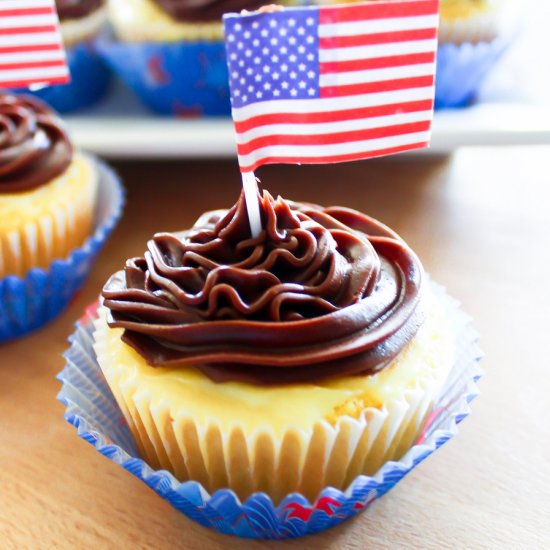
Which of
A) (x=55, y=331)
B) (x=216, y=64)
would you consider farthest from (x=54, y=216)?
(x=216, y=64)

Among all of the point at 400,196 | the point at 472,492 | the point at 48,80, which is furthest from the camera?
the point at 400,196

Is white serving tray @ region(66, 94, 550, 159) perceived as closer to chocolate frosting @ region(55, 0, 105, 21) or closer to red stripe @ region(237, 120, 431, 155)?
chocolate frosting @ region(55, 0, 105, 21)

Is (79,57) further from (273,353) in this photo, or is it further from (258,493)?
(258,493)

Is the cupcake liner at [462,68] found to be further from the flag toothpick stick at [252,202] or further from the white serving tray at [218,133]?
the flag toothpick stick at [252,202]

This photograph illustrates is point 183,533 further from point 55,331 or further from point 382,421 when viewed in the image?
point 55,331

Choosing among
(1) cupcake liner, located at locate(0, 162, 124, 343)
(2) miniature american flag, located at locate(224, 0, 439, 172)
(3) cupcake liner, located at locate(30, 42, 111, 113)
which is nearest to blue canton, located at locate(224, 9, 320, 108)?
(2) miniature american flag, located at locate(224, 0, 439, 172)

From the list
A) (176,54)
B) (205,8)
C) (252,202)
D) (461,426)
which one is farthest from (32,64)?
(461,426)
